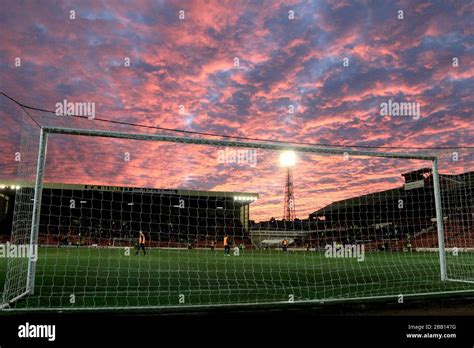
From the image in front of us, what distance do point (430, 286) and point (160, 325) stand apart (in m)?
6.38

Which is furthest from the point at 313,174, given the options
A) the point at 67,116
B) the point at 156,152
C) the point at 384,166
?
the point at 67,116

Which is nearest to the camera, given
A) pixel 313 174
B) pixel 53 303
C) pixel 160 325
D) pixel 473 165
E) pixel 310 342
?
pixel 310 342

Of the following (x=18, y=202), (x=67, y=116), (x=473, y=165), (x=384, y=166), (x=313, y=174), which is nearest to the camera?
(x=18, y=202)

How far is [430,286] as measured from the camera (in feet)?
26.4

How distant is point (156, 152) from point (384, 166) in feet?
28.4

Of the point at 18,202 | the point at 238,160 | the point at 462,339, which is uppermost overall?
the point at 238,160

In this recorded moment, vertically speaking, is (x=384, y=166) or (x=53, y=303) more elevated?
(x=384, y=166)

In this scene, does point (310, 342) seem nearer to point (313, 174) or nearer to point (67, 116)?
point (67, 116)

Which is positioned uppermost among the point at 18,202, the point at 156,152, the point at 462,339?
the point at 156,152

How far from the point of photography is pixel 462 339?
4133mm

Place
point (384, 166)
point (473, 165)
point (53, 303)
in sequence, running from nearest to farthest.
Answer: point (53, 303)
point (473, 165)
point (384, 166)

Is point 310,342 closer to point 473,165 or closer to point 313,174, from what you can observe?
point 473,165

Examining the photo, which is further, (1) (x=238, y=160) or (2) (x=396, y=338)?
(1) (x=238, y=160)

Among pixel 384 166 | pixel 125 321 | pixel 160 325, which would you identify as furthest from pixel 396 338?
pixel 384 166
